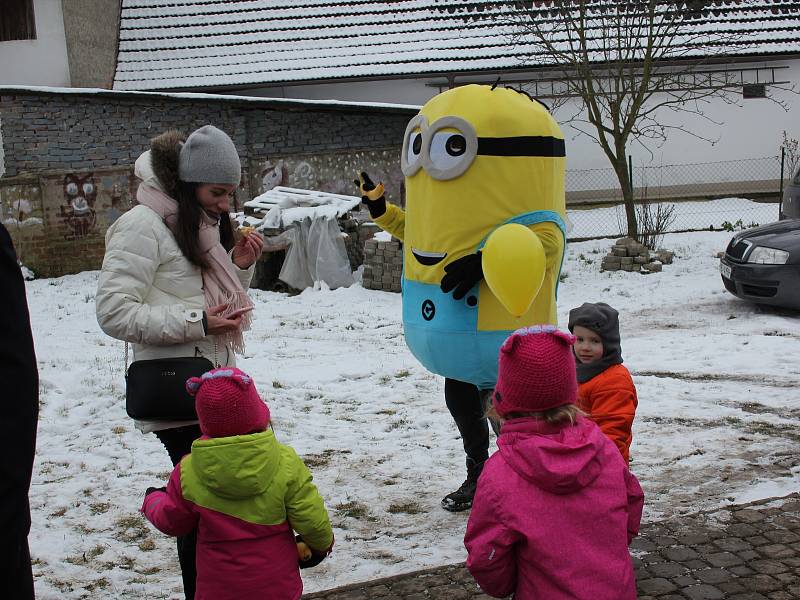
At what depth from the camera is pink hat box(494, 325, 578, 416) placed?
8.86 feet

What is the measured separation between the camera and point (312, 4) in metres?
20.5

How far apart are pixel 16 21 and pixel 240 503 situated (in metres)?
18.2

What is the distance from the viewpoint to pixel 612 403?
3.62m

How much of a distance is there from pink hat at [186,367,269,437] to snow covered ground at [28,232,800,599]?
137 cm

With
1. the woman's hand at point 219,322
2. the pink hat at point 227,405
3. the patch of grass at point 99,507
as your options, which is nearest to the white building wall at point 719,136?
the patch of grass at point 99,507

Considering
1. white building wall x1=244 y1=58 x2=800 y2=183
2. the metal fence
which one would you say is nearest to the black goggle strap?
the metal fence

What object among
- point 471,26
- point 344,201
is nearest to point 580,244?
point 344,201

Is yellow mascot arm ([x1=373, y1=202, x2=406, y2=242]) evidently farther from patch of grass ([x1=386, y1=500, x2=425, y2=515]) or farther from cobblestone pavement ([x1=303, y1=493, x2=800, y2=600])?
cobblestone pavement ([x1=303, y1=493, x2=800, y2=600])

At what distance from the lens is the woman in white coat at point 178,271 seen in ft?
11.2

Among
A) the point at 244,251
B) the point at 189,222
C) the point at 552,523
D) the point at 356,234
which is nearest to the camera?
the point at 552,523

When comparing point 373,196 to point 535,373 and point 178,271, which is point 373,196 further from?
point 535,373

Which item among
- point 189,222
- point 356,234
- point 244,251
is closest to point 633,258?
point 356,234

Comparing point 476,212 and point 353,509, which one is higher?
point 476,212

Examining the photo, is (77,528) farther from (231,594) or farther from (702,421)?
(702,421)
